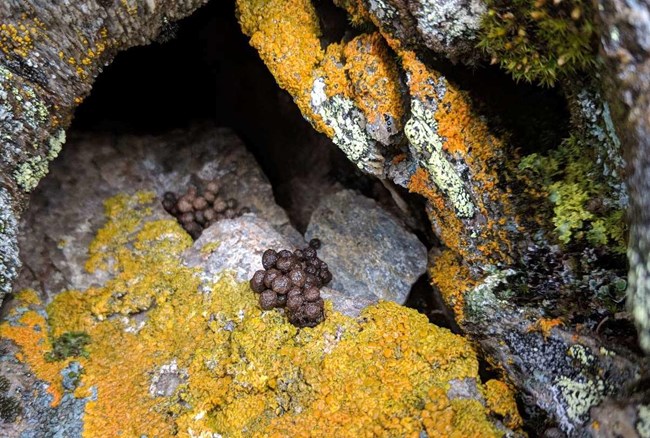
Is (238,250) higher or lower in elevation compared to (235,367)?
higher

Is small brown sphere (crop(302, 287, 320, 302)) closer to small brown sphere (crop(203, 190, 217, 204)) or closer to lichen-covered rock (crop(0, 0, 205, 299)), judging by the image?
small brown sphere (crop(203, 190, 217, 204))

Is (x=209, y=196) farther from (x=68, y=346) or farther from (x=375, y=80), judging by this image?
(x=375, y=80)

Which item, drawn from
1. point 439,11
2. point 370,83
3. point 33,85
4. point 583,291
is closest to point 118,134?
point 33,85

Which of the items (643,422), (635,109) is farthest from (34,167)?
(643,422)

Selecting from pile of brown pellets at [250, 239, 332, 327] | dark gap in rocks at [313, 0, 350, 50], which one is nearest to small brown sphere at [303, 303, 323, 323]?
pile of brown pellets at [250, 239, 332, 327]

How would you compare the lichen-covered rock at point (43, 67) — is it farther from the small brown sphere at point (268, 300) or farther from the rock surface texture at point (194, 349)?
the small brown sphere at point (268, 300)

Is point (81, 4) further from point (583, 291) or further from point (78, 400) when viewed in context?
point (583, 291)

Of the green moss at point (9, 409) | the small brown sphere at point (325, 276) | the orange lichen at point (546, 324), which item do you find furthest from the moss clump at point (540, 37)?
the green moss at point (9, 409)
